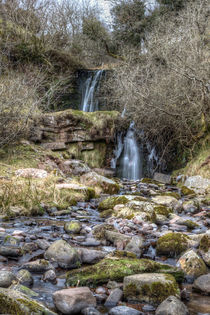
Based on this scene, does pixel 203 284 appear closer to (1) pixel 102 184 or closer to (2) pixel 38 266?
(2) pixel 38 266

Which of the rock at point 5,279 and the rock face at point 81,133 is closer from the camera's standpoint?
the rock at point 5,279

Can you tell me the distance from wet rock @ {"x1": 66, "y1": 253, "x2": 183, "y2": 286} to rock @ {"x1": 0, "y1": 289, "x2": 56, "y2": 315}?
77 cm

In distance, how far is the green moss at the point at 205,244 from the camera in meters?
3.56

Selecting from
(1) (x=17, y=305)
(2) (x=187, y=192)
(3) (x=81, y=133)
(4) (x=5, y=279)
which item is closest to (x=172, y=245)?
(4) (x=5, y=279)

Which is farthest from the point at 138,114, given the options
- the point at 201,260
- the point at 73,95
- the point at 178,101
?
the point at 201,260

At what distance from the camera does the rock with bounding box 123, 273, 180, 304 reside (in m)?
2.42

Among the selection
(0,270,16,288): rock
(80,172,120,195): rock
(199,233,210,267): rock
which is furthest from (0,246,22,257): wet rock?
(80,172,120,195): rock

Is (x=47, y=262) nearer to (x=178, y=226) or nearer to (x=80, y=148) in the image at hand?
(x=178, y=226)

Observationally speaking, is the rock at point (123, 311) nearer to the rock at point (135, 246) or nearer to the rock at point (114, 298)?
the rock at point (114, 298)

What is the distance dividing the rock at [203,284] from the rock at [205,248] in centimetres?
57

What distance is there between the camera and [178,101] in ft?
35.6

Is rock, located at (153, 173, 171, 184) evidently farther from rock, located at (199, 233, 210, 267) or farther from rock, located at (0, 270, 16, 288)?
rock, located at (0, 270, 16, 288)

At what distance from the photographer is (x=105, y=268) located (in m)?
2.85

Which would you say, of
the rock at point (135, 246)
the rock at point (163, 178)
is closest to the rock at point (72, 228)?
the rock at point (135, 246)
